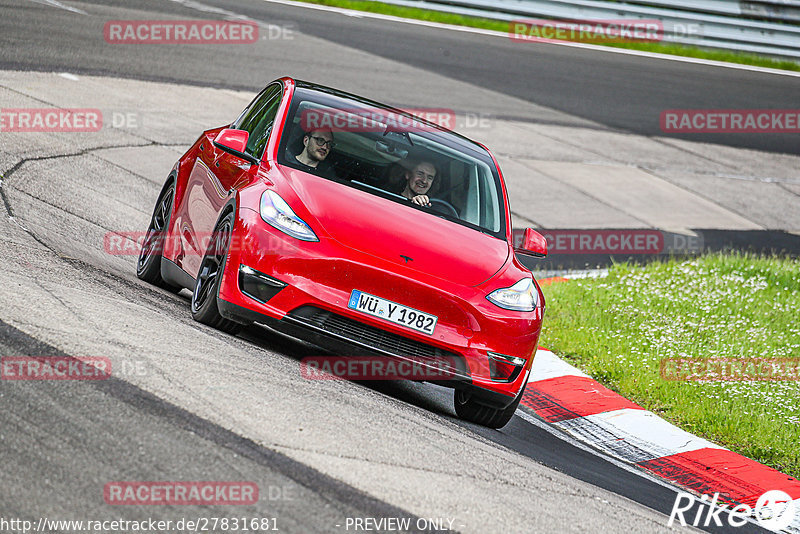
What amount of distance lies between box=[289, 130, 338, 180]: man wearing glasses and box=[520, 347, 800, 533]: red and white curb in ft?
7.78

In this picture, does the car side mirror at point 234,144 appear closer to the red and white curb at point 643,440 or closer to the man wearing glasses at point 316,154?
the man wearing glasses at point 316,154

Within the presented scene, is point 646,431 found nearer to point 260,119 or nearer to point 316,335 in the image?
point 316,335

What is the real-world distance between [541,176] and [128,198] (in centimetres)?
673

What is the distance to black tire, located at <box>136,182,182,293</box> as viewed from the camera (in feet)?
25.9

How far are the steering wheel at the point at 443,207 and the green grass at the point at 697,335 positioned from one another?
214 cm

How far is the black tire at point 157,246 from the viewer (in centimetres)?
790

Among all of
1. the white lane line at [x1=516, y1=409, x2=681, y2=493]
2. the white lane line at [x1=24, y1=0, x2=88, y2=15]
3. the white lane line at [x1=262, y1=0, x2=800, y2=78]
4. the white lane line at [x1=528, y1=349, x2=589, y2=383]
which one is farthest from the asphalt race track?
the white lane line at [x1=262, y1=0, x2=800, y2=78]

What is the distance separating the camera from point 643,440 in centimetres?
720

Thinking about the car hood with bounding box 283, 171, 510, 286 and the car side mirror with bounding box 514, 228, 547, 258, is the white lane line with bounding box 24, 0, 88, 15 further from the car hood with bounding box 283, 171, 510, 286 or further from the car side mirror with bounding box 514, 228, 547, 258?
the car side mirror with bounding box 514, 228, 547, 258

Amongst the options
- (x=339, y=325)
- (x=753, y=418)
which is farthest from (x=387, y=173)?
(x=753, y=418)

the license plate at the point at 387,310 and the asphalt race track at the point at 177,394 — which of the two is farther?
the license plate at the point at 387,310

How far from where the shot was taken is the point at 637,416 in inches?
299

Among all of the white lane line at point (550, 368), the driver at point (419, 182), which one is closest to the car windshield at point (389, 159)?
the driver at point (419, 182)

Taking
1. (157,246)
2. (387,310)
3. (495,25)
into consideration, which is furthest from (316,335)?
(495,25)
